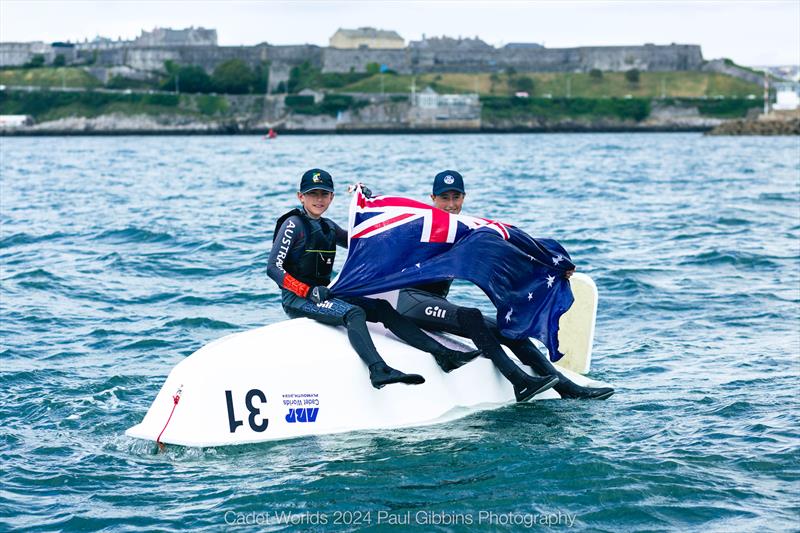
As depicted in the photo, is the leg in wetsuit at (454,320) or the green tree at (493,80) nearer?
the leg in wetsuit at (454,320)

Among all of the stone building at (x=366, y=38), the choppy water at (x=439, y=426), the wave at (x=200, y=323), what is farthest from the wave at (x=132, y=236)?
the stone building at (x=366, y=38)

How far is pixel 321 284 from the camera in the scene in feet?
27.9

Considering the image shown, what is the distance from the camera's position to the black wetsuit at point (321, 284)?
8.05 metres

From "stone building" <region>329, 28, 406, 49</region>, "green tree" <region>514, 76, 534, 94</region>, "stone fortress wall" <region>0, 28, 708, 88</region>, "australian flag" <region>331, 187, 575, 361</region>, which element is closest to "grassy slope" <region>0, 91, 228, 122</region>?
"stone fortress wall" <region>0, 28, 708, 88</region>

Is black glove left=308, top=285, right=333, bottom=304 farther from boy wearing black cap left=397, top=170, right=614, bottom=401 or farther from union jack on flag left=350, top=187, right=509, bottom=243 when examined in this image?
boy wearing black cap left=397, top=170, right=614, bottom=401

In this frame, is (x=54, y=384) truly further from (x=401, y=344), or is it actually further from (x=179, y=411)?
(x=401, y=344)

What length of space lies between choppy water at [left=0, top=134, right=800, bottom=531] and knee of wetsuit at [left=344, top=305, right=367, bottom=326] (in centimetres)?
86

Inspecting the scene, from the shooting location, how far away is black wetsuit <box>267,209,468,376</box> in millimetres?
8047

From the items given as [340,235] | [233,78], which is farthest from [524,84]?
[340,235]

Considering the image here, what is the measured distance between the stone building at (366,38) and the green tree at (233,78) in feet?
96.8

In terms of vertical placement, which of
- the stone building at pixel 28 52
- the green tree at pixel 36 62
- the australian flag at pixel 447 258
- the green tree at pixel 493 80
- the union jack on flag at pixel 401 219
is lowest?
the australian flag at pixel 447 258

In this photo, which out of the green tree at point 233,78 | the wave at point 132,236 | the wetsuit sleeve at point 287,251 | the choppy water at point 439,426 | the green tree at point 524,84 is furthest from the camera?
the green tree at point 524,84

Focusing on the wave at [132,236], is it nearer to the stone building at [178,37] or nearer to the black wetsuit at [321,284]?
the black wetsuit at [321,284]

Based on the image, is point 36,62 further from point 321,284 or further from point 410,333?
point 410,333
